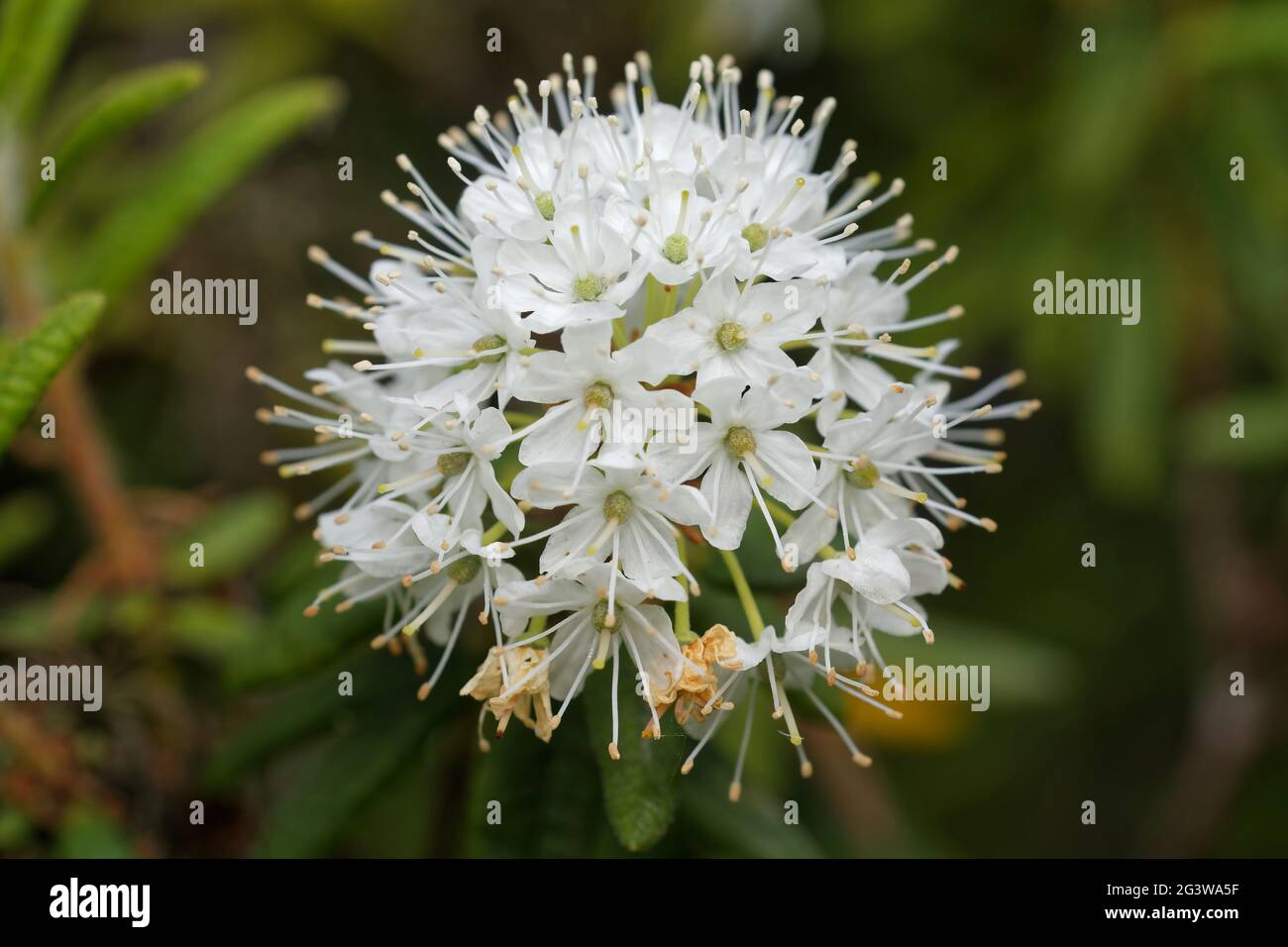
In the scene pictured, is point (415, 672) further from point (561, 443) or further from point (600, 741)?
point (561, 443)

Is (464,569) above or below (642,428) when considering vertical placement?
below

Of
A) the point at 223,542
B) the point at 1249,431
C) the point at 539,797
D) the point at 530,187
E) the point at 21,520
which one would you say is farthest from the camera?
the point at 1249,431

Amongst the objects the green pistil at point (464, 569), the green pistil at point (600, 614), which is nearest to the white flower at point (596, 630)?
the green pistil at point (600, 614)

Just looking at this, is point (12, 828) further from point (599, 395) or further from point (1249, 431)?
point (1249, 431)

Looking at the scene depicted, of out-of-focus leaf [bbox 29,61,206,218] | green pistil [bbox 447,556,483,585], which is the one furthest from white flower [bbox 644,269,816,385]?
out-of-focus leaf [bbox 29,61,206,218]

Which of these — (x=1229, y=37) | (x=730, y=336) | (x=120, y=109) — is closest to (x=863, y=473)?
(x=730, y=336)

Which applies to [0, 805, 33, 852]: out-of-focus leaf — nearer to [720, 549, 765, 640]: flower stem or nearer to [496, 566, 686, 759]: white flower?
[496, 566, 686, 759]: white flower

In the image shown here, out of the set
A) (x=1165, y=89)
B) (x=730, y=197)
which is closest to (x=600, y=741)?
(x=730, y=197)
